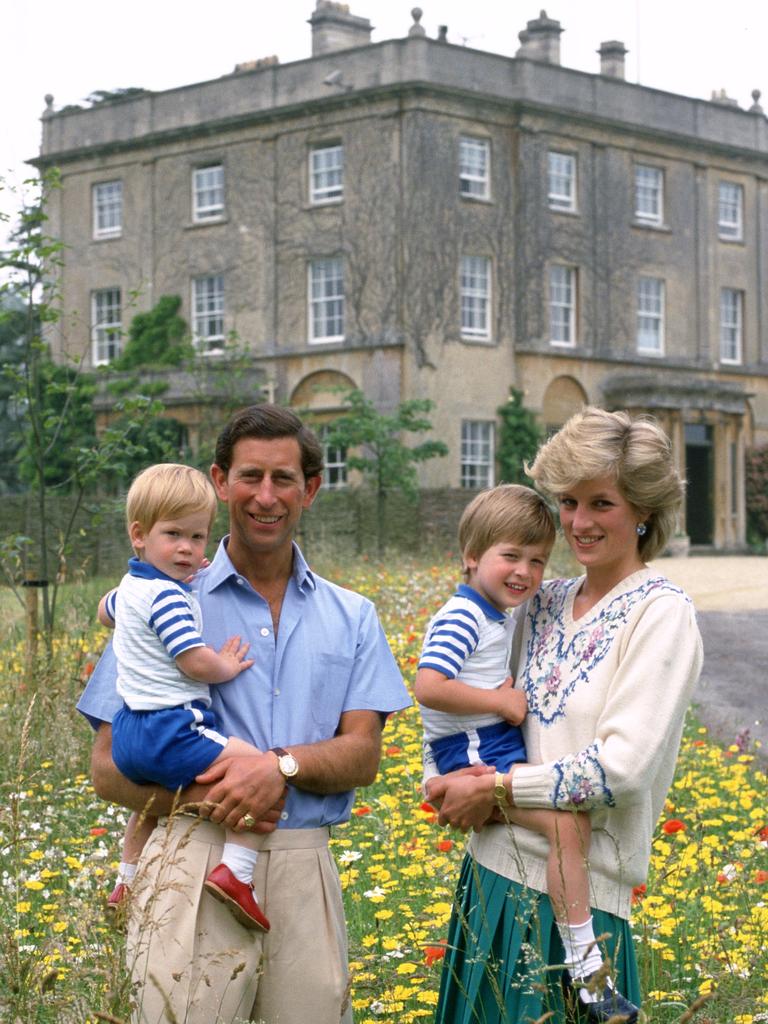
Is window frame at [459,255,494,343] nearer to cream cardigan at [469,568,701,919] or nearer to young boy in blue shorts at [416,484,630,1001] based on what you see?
young boy in blue shorts at [416,484,630,1001]

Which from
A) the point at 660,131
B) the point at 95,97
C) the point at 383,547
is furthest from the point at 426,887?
the point at 95,97

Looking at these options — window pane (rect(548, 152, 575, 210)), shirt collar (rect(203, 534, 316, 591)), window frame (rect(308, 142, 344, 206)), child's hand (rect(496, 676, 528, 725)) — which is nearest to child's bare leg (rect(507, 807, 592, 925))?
child's hand (rect(496, 676, 528, 725))

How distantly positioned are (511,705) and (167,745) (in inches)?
33.7

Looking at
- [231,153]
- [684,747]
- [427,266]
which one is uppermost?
[231,153]

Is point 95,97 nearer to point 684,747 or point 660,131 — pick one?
point 660,131

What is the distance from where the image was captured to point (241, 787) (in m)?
3.64

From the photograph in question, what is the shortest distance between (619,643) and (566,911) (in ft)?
2.08

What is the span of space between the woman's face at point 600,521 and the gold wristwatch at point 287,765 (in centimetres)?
87

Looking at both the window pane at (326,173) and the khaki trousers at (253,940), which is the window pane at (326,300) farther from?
the khaki trousers at (253,940)

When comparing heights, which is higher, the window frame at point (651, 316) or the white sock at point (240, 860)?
the window frame at point (651, 316)

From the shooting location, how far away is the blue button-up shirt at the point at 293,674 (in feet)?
12.7

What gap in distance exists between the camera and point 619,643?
3.56m

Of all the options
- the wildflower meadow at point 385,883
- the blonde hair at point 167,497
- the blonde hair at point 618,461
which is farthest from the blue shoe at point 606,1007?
the blonde hair at point 167,497

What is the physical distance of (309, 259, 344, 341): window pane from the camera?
110 ft
